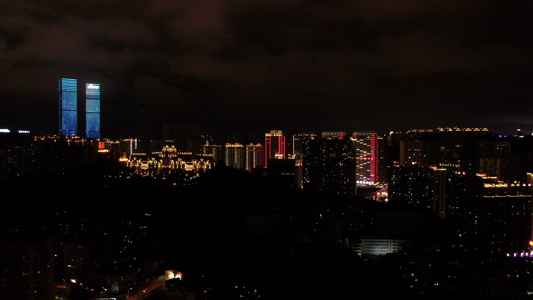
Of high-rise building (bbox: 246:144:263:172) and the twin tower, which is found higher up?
the twin tower

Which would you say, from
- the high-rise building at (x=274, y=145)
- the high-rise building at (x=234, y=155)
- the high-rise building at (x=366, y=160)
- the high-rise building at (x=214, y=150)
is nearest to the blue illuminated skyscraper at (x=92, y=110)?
the high-rise building at (x=214, y=150)

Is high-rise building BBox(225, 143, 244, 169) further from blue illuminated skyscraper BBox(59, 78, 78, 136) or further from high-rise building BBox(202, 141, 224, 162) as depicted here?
blue illuminated skyscraper BBox(59, 78, 78, 136)

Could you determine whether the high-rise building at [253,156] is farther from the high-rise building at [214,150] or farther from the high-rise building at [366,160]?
the high-rise building at [366,160]

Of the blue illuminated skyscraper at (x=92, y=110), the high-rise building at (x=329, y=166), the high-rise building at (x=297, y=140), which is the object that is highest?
the blue illuminated skyscraper at (x=92, y=110)

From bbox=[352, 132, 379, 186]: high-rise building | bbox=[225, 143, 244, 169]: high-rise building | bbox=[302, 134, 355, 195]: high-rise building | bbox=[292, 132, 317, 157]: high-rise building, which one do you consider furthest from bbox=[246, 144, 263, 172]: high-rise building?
bbox=[352, 132, 379, 186]: high-rise building

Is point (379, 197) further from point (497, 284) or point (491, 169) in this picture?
point (497, 284)
